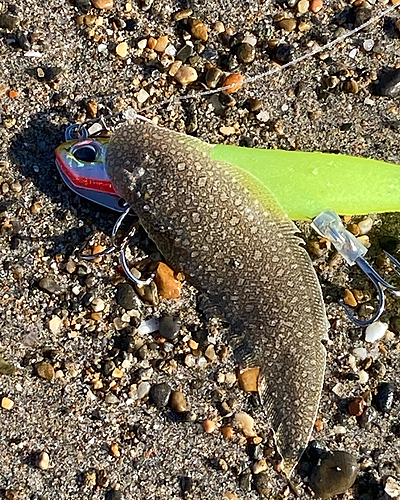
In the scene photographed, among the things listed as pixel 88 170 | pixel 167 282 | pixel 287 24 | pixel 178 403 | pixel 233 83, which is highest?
pixel 287 24

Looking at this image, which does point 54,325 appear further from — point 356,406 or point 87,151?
point 356,406

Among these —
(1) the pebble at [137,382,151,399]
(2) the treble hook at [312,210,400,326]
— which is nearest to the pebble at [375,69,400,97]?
(2) the treble hook at [312,210,400,326]

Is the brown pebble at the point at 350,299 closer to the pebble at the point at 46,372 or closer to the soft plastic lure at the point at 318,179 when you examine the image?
the soft plastic lure at the point at 318,179

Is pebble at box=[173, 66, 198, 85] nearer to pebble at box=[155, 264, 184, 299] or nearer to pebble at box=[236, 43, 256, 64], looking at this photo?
pebble at box=[236, 43, 256, 64]

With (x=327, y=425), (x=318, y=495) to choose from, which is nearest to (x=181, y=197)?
(x=327, y=425)

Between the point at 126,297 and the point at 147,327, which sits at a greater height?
the point at 126,297

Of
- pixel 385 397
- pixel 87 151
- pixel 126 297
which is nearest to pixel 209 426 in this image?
pixel 126 297
